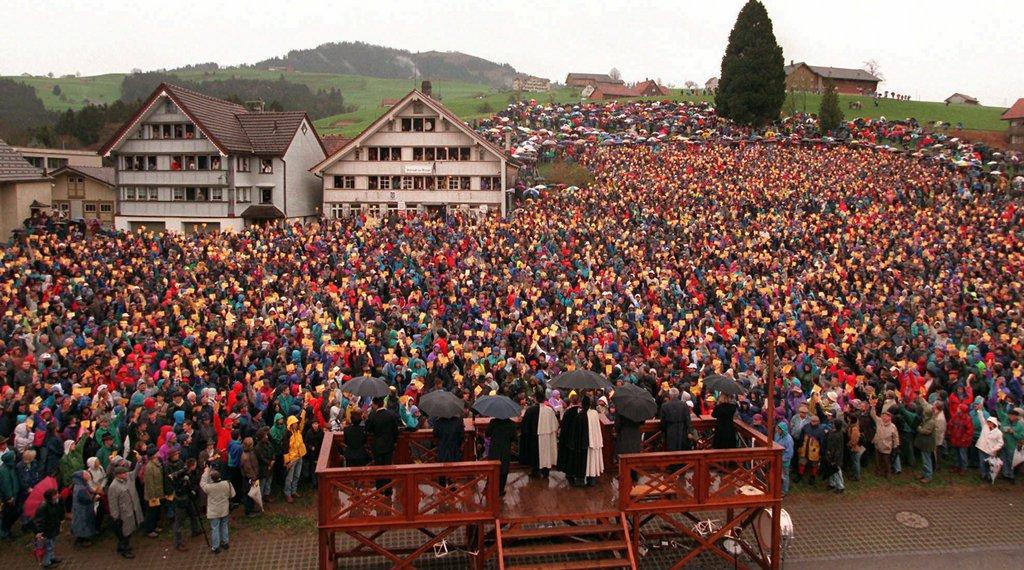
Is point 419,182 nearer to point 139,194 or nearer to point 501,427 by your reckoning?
point 139,194

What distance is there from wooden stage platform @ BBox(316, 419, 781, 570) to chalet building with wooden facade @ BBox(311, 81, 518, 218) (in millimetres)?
30450

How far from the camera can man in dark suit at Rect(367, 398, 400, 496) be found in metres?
10.9

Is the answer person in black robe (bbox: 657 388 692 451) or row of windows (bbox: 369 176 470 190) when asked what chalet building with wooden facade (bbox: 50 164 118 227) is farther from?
person in black robe (bbox: 657 388 692 451)

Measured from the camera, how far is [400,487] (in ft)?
35.4

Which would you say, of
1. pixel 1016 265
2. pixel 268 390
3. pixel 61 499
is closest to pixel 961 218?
pixel 1016 265

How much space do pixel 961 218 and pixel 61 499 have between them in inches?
1406

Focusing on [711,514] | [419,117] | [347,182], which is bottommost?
[711,514]

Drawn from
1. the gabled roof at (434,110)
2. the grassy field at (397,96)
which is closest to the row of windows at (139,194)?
the gabled roof at (434,110)

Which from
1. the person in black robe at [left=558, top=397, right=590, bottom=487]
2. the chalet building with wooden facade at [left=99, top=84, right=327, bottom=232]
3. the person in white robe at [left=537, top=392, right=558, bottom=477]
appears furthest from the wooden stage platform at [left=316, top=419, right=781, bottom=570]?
the chalet building with wooden facade at [left=99, top=84, right=327, bottom=232]

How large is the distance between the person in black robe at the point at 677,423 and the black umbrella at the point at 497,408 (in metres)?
2.77

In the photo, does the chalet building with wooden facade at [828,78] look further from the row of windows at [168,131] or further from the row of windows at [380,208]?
the row of windows at [168,131]

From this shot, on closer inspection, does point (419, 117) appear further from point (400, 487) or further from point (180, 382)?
point (400, 487)

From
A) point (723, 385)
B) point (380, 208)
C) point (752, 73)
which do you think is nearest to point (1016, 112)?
point (752, 73)

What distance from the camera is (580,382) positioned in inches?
433
